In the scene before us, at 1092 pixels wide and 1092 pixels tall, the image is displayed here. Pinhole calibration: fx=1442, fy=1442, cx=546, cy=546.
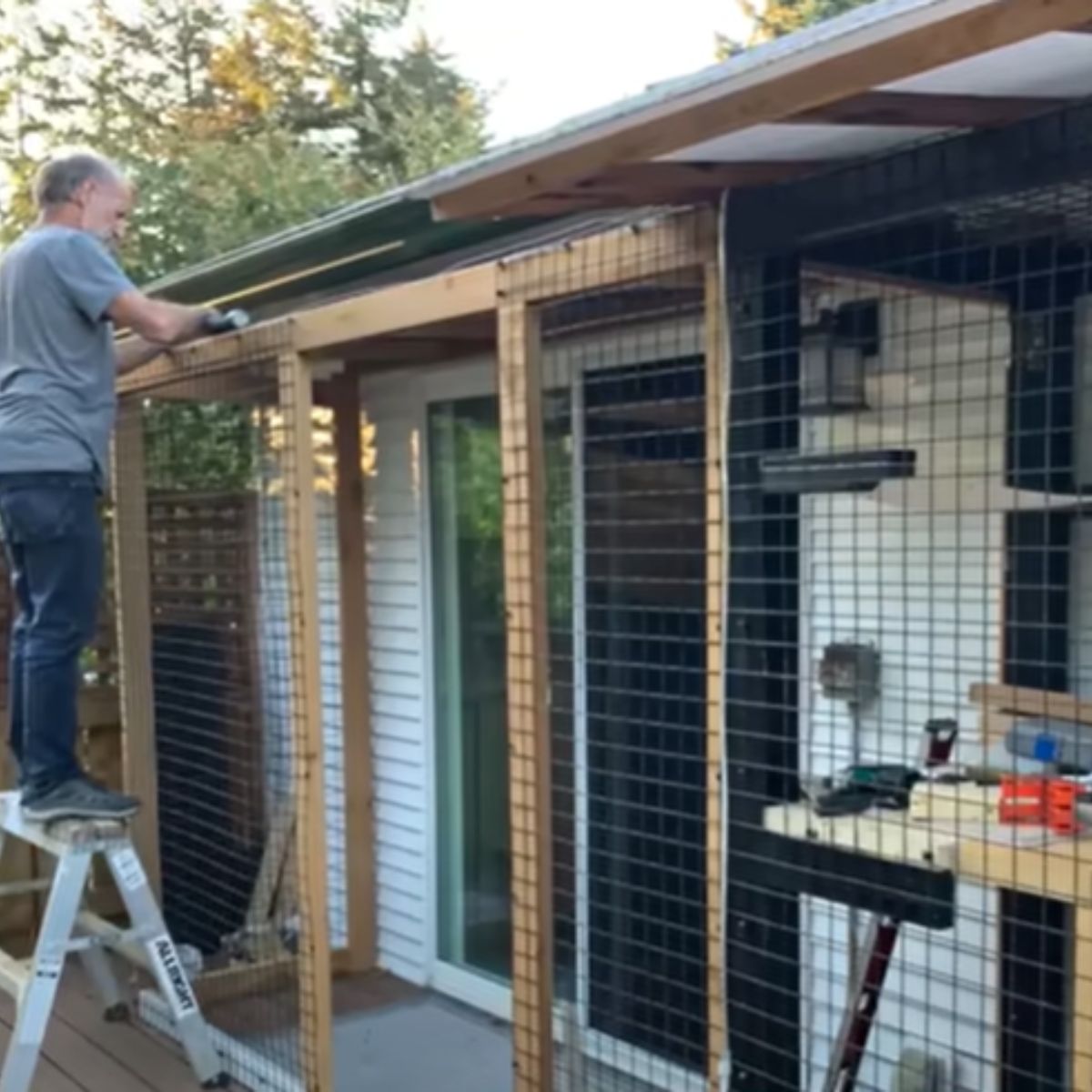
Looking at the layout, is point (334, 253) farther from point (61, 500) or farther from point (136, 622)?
point (136, 622)

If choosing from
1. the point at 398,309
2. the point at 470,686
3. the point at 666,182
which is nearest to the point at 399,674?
the point at 470,686

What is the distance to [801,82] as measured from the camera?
5.45 ft

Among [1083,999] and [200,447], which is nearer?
[1083,999]

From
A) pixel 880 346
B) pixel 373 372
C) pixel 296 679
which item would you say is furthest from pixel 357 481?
pixel 880 346

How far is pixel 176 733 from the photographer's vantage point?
14.0ft

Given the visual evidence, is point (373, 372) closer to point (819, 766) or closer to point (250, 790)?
point (250, 790)

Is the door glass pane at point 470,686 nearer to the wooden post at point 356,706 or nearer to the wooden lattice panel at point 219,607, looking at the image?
the wooden post at point 356,706

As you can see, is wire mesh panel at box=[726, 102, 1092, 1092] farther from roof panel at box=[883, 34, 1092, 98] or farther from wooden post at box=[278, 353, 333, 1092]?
wooden post at box=[278, 353, 333, 1092]

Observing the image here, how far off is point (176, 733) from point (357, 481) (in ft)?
3.58

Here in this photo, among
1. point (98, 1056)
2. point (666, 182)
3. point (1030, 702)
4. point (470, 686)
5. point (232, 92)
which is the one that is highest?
point (232, 92)

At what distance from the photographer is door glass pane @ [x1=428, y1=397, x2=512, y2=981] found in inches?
179

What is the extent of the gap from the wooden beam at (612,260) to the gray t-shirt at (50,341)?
1.05 meters

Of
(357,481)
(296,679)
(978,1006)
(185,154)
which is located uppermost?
(185,154)

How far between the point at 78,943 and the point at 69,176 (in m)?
1.79
